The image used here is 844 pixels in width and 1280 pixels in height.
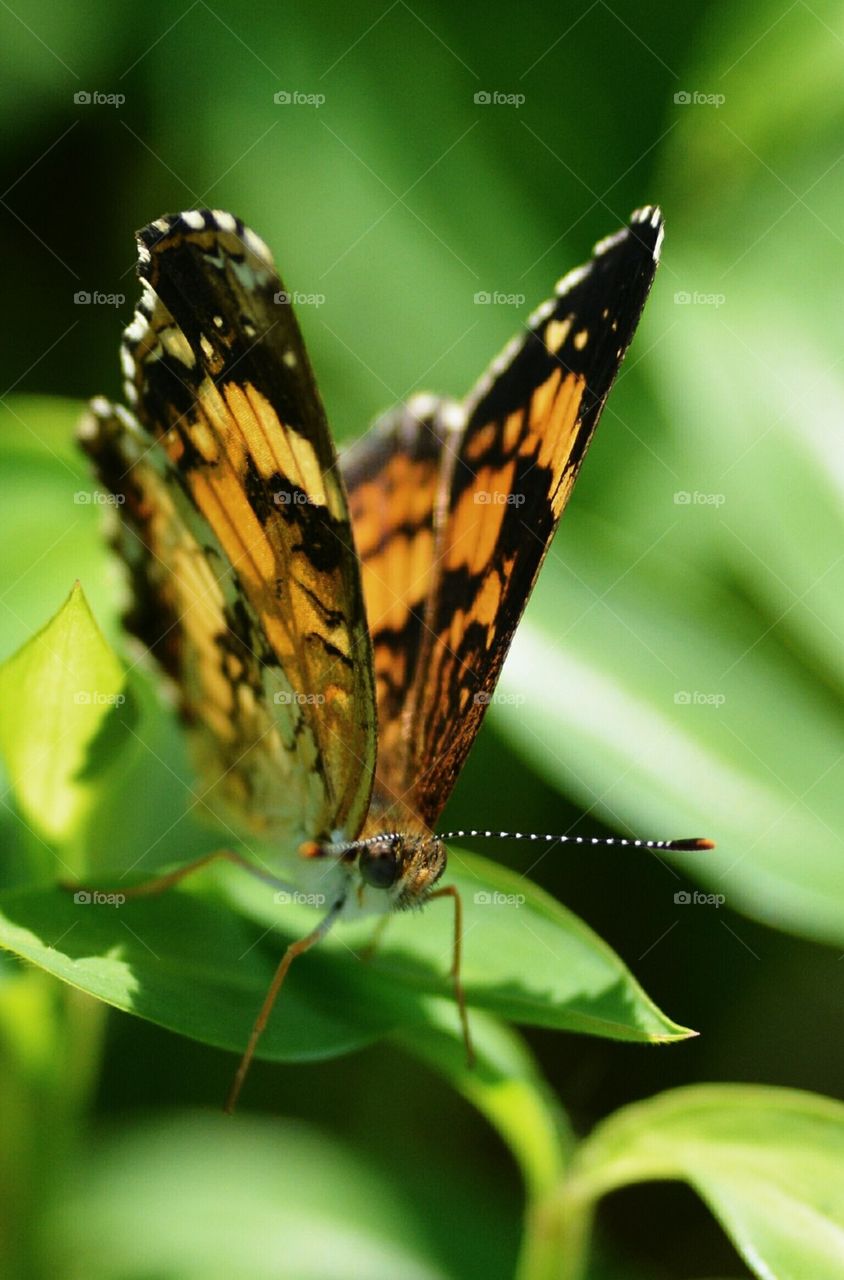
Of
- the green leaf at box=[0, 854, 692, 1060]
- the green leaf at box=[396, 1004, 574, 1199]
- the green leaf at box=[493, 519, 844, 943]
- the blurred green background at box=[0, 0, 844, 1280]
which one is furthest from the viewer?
the blurred green background at box=[0, 0, 844, 1280]

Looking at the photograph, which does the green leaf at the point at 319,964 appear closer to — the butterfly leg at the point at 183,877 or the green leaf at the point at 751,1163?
the butterfly leg at the point at 183,877

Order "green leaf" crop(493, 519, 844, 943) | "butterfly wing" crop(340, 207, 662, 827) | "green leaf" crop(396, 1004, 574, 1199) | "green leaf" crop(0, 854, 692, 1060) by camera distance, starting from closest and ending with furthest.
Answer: "green leaf" crop(0, 854, 692, 1060) < "butterfly wing" crop(340, 207, 662, 827) < "green leaf" crop(396, 1004, 574, 1199) < "green leaf" crop(493, 519, 844, 943)

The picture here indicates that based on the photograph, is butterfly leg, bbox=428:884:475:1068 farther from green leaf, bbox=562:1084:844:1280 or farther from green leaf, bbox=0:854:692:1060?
green leaf, bbox=562:1084:844:1280

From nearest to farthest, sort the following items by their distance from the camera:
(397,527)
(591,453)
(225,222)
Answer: (225,222), (397,527), (591,453)

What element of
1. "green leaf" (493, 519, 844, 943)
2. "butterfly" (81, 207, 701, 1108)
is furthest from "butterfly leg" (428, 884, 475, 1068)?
"green leaf" (493, 519, 844, 943)

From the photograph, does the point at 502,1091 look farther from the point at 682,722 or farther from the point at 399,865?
the point at 682,722

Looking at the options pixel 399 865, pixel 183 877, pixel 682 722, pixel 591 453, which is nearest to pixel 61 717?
pixel 183 877
